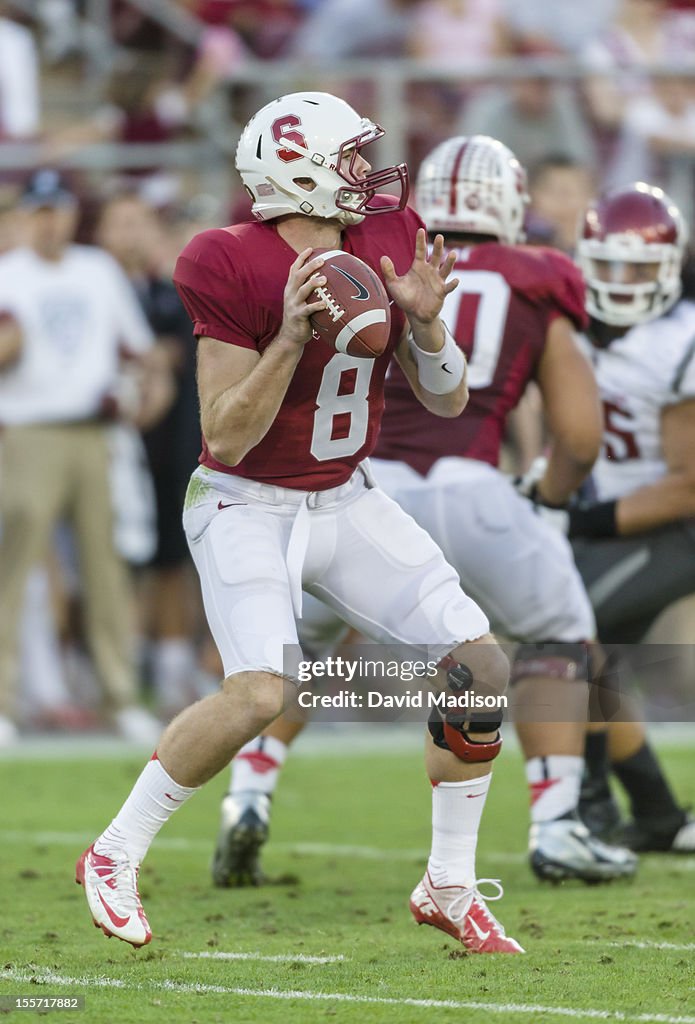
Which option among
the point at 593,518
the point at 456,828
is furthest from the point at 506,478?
the point at 456,828

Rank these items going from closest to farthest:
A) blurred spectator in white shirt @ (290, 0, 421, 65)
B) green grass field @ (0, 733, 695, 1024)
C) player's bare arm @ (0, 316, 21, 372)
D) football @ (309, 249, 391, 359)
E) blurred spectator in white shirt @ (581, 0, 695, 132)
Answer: green grass field @ (0, 733, 695, 1024)
football @ (309, 249, 391, 359)
player's bare arm @ (0, 316, 21, 372)
blurred spectator in white shirt @ (581, 0, 695, 132)
blurred spectator in white shirt @ (290, 0, 421, 65)

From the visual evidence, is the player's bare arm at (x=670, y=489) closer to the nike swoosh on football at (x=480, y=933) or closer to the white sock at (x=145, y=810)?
the nike swoosh on football at (x=480, y=933)

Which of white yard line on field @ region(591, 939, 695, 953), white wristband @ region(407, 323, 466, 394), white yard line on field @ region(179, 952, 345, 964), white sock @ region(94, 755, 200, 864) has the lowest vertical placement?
white yard line on field @ region(591, 939, 695, 953)

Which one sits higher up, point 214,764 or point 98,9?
point 98,9

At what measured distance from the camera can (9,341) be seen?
28.3 feet

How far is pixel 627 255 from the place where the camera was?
5.62 m

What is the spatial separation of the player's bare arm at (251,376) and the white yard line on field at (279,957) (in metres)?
1.11

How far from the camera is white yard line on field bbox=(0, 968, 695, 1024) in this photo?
3.42 meters

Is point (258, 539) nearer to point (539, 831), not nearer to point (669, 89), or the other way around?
point (539, 831)

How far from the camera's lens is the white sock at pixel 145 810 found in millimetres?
4074

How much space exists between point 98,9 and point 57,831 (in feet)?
22.2

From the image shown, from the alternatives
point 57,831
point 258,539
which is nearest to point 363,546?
point 258,539

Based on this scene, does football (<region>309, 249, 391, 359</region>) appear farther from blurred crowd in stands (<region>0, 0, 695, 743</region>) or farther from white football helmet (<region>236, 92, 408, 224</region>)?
blurred crowd in stands (<region>0, 0, 695, 743</region>)

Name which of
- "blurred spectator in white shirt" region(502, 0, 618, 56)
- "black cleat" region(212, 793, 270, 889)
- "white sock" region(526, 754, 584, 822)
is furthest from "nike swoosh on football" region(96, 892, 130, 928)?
"blurred spectator in white shirt" region(502, 0, 618, 56)
